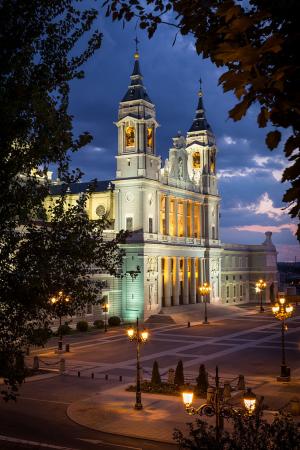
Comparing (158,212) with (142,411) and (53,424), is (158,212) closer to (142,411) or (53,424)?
(142,411)

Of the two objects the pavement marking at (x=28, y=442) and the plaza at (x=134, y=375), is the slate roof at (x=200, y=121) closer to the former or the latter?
the plaza at (x=134, y=375)

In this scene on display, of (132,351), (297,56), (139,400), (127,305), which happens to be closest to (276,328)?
(127,305)

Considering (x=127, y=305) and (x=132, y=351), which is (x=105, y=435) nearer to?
(x=132, y=351)

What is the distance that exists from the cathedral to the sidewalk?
27.6 meters

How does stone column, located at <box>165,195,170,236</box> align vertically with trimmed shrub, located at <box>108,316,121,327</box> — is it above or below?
above

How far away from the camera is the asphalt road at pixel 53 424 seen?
1959 cm

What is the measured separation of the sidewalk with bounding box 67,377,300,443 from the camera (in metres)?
21.3

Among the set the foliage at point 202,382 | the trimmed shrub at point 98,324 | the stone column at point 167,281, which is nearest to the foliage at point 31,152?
the foliage at point 202,382

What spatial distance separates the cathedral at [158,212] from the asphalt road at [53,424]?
26.1 meters

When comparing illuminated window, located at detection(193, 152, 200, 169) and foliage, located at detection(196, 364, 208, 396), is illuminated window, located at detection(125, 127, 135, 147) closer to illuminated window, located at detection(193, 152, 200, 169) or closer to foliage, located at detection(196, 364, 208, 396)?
illuminated window, located at detection(193, 152, 200, 169)

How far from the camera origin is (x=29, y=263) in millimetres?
12492

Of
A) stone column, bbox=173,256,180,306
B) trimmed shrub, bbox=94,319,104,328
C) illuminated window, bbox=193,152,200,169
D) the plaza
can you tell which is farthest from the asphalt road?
illuminated window, bbox=193,152,200,169

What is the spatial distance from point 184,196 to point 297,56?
68.3 m

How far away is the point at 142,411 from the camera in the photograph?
78.9 feet
